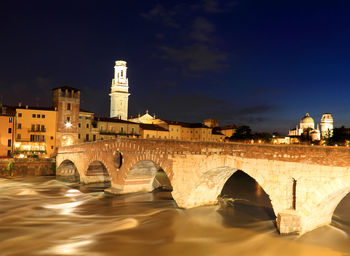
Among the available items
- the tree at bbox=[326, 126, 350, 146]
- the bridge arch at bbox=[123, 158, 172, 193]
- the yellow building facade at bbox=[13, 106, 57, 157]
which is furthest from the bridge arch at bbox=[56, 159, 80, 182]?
the tree at bbox=[326, 126, 350, 146]

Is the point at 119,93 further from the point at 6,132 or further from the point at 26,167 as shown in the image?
the point at 26,167

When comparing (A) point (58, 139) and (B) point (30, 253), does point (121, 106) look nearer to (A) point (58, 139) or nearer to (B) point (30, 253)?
(A) point (58, 139)

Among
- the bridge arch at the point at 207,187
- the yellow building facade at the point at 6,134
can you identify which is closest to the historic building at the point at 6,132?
the yellow building facade at the point at 6,134

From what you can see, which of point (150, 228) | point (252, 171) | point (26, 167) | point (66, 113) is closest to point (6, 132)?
point (26, 167)

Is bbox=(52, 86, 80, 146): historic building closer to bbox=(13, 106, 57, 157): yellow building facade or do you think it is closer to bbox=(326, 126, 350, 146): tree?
bbox=(13, 106, 57, 157): yellow building facade

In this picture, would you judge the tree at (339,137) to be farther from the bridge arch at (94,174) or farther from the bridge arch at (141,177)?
the bridge arch at (94,174)
